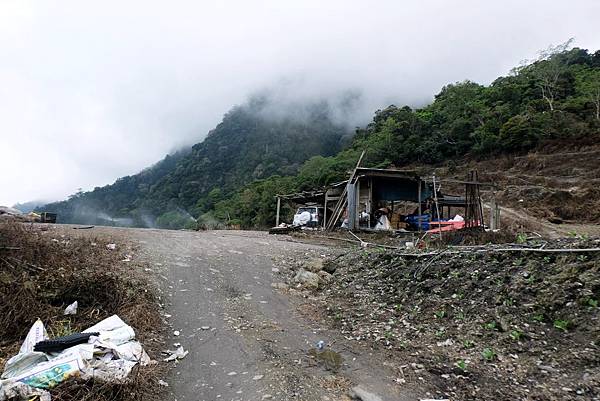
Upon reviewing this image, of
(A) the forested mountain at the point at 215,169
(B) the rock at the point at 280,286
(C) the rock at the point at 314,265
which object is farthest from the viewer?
(A) the forested mountain at the point at 215,169

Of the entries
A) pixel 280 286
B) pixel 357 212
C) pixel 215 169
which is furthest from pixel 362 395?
pixel 215 169

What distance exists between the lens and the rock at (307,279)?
6.51 m

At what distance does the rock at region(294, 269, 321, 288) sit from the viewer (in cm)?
651

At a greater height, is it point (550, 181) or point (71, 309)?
point (550, 181)

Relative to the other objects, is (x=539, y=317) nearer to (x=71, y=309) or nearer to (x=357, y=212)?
(x=71, y=309)

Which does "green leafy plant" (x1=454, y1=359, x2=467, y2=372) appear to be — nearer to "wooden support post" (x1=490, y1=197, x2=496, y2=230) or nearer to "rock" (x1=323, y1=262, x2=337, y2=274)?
"rock" (x1=323, y1=262, x2=337, y2=274)

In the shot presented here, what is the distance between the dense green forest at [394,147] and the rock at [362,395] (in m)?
26.4

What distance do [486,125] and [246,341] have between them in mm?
34782

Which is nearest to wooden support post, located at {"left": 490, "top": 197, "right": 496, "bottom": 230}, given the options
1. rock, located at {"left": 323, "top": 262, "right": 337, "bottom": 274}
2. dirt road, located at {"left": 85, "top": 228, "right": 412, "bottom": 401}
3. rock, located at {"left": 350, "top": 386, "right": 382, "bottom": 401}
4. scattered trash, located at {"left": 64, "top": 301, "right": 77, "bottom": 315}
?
rock, located at {"left": 323, "top": 262, "right": 337, "bottom": 274}

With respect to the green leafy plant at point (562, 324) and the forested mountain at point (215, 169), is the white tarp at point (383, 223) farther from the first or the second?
the forested mountain at point (215, 169)

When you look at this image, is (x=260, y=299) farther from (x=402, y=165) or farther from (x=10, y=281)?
(x=402, y=165)

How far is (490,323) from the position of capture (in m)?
4.00

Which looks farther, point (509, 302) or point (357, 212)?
point (357, 212)

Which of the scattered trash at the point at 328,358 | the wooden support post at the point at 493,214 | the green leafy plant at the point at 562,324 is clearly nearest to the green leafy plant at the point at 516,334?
the green leafy plant at the point at 562,324
